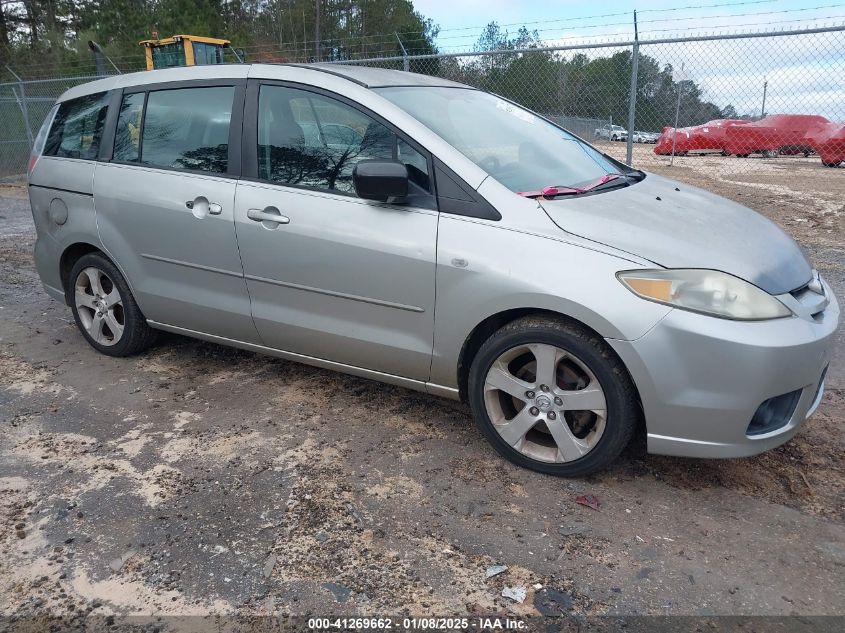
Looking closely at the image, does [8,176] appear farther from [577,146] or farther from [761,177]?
[761,177]

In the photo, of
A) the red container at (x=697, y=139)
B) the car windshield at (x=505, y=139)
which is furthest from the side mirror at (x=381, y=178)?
the red container at (x=697, y=139)

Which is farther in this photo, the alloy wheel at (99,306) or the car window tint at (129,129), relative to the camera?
the alloy wheel at (99,306)

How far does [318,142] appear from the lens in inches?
134

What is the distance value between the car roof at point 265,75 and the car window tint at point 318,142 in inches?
5.8

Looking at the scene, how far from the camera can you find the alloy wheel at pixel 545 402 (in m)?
2.77

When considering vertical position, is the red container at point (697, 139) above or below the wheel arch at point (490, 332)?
above

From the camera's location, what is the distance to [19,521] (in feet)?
8.73

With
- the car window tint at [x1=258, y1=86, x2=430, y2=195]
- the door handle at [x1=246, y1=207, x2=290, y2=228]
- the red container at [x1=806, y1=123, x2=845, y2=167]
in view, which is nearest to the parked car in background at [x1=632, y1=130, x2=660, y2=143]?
the red container at [x1=806, y1=123, x2=845, y2=167]

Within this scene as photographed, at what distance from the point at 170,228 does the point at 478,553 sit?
2.47m

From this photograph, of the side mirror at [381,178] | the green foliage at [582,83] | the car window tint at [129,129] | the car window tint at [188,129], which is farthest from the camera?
the green foliage at [582,83]

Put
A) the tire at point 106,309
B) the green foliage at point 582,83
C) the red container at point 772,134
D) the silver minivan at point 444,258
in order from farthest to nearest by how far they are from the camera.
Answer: the red container at point 772,134 < the green foliage at point 582,83 < the tire at point 106,309 < the silver minivan at point 444,258

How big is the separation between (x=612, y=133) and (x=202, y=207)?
7.36 meters

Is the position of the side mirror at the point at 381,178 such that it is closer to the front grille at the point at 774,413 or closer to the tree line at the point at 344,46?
the front grille at the point at 774,413

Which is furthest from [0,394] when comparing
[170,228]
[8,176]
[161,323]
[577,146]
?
[8,176]
